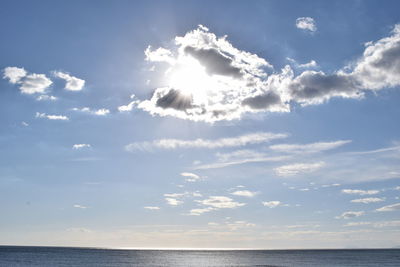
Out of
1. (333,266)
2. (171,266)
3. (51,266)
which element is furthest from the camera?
(333,266)

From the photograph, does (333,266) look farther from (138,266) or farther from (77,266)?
(77,266)

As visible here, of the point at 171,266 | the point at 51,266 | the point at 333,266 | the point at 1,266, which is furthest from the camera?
the point at 333,266

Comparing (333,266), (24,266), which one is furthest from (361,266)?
(24,266)

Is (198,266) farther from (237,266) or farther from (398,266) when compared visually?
(398,266)

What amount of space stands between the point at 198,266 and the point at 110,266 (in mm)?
26973

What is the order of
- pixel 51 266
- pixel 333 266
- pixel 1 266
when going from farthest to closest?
pixel 333 266 < pixel 51 266 < pixel 1 266

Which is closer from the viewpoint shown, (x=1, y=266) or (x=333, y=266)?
(x=1, y=266)

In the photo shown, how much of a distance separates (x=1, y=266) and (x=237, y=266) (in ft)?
222

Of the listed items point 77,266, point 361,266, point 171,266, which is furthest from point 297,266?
point 77,266

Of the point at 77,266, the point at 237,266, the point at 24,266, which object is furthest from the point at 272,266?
the point at 24,266

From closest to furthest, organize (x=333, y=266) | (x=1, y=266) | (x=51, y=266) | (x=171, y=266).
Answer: (x=1, y=266)
(x=51, y=266)
(x=171, y=266)
(x=333, y=266)

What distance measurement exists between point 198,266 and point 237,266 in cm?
1219

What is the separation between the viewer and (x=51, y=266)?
119812mm

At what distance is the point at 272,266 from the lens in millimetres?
133250
